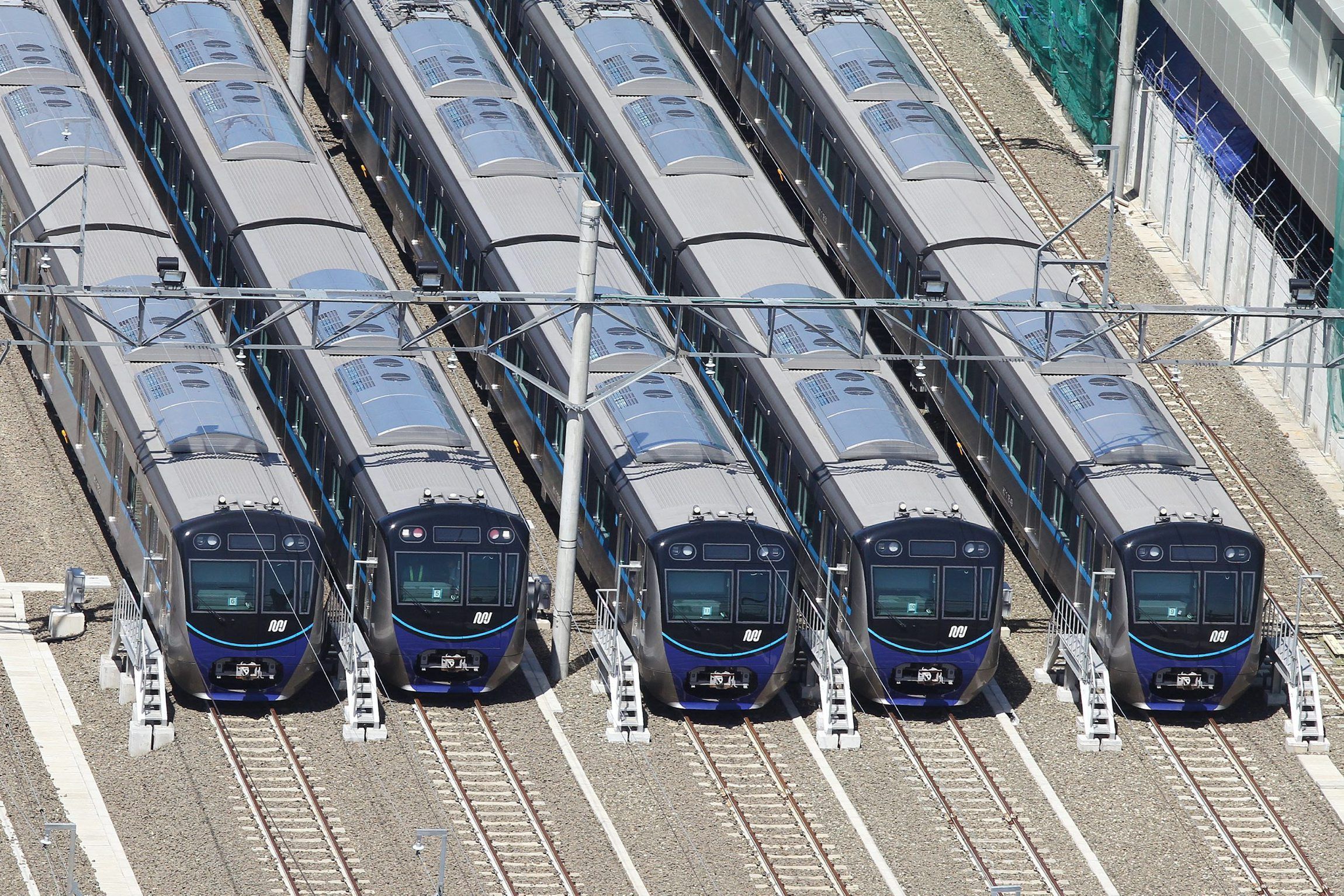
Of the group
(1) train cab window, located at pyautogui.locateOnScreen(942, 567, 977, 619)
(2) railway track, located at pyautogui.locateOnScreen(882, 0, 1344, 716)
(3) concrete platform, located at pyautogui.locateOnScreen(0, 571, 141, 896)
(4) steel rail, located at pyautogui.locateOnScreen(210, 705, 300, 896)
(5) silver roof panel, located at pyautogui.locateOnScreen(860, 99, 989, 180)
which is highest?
(5) silver roof panel, located at pyautogui.locateOnScreen(860, 99, 989, 180)

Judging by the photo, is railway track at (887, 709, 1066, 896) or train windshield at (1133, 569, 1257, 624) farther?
train windshield at (1133, 569, 1257, 624)

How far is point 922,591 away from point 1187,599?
14.3 ft

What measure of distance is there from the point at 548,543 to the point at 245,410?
21.2ft

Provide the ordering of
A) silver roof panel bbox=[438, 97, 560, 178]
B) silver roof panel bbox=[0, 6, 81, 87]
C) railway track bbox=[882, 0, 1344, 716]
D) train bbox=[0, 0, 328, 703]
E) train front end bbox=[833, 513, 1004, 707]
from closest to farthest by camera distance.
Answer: train bbox=[0, 0, 328, 703] < train front end bbox=[833, 513, 1004, 707] < railway track bbox=[882, 0, 1344, 716] < silver roof panel bbox=[438, 97, 560, 178] < silver roof panel bbox=[0, 6, 81, 87]

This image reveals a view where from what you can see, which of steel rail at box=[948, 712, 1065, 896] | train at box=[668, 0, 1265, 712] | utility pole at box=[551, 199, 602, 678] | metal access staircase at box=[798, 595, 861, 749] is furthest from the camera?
train at box=[668, 0, 1265, 712]

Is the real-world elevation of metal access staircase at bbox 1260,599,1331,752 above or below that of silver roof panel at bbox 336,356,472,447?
below

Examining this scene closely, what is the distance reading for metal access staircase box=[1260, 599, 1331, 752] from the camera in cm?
5478

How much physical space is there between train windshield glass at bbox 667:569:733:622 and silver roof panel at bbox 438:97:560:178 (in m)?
12.8

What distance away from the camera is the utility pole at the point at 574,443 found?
5331cm

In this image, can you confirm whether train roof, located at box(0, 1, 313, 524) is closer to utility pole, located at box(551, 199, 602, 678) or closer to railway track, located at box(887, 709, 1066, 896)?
utility pole, located at box(551, 199, 602, 678)

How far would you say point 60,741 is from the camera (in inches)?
2060

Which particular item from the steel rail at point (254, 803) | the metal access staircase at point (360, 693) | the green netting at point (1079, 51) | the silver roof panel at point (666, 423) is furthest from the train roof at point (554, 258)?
the green netting at point (1079, 51)

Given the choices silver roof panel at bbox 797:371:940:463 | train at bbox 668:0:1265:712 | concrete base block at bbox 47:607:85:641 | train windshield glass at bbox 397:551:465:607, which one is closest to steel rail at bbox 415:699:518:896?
train windshield glass at bbox 397:551:465:607

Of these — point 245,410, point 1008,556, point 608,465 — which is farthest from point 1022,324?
point 245,410
